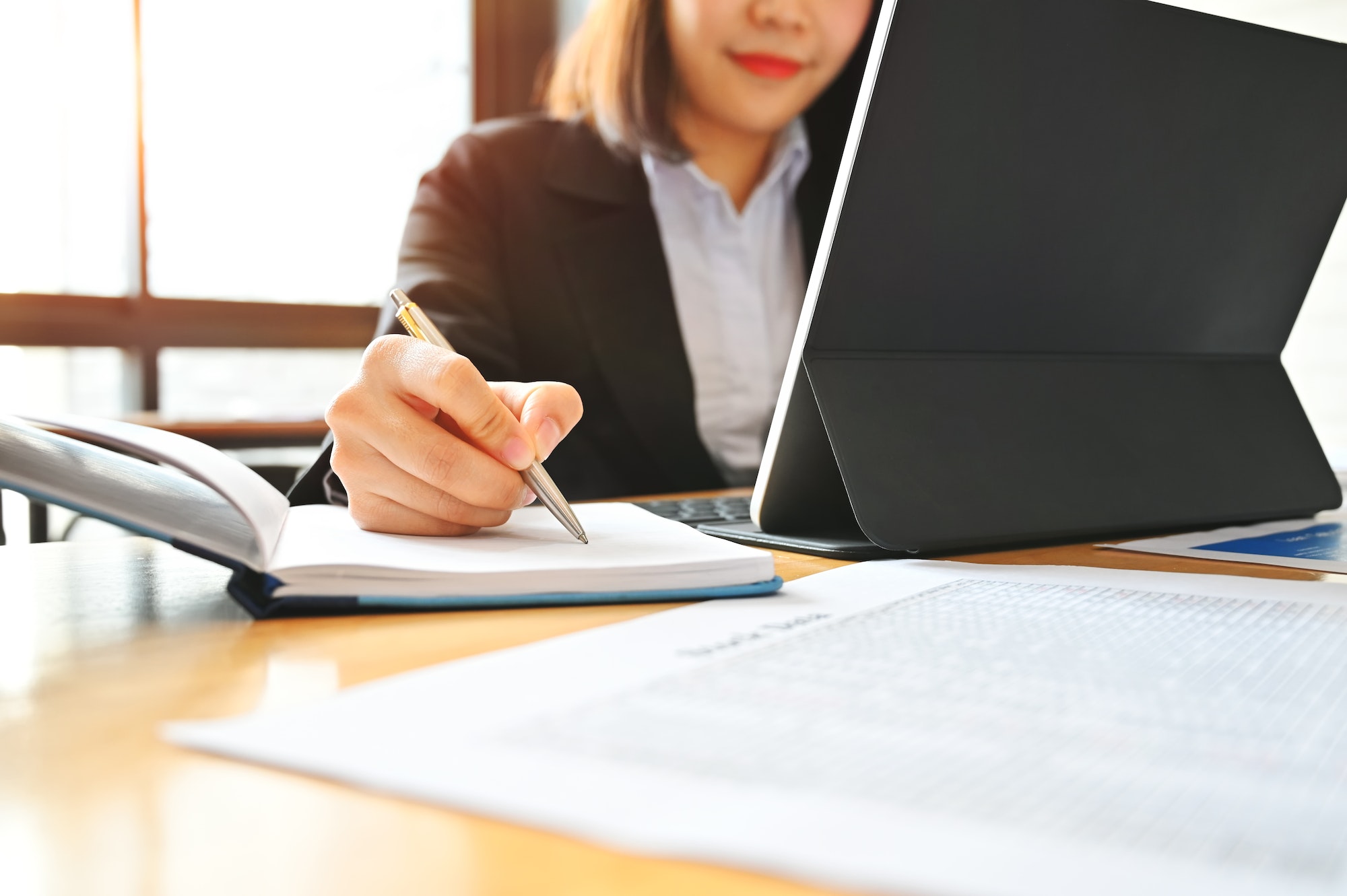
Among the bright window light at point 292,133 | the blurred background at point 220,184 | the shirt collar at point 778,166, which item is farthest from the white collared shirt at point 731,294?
the bright window light at point 292,133

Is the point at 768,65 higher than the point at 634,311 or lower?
higher

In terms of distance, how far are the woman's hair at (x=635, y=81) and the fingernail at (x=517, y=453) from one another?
83 cm

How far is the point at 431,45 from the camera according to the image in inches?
114

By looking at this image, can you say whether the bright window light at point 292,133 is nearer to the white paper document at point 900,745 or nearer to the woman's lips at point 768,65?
the woman's lips at point 768,65

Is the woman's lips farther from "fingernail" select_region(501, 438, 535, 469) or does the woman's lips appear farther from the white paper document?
the white paper document

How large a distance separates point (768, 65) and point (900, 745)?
110cm

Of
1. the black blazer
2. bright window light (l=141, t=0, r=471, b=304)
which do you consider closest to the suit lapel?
the black blazer

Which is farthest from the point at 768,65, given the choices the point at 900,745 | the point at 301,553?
the point at 900,745

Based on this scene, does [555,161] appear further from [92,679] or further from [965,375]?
[92,679]

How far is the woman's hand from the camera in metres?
0.51

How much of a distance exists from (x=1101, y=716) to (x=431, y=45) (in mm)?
2934

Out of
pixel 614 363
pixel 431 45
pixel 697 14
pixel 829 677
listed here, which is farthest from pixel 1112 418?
pixel 431 45

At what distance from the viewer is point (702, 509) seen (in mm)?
716

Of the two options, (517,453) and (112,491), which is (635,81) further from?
(112,491)
